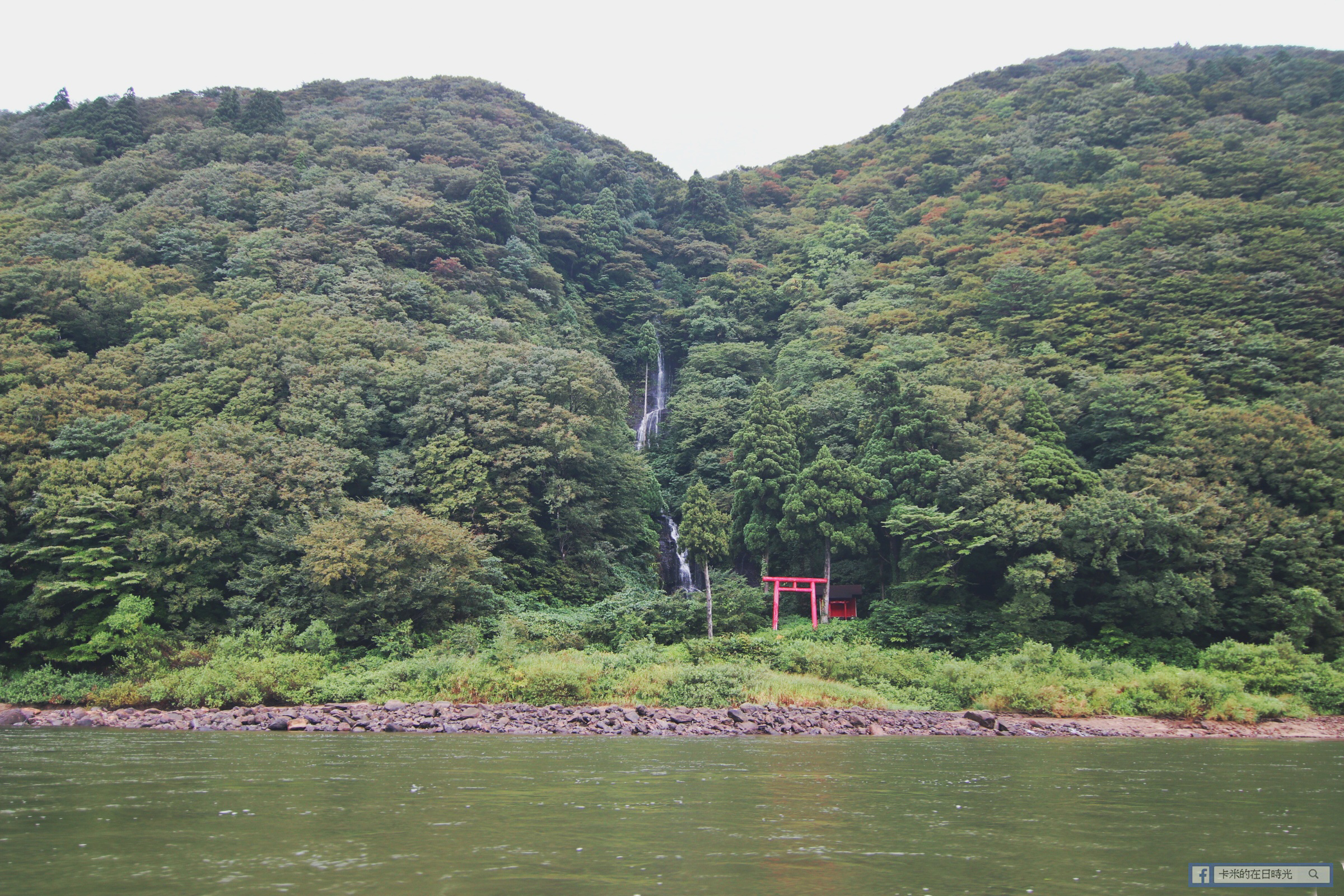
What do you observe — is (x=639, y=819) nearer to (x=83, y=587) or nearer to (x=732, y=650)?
(x=732, y=650)

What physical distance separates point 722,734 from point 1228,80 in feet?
272

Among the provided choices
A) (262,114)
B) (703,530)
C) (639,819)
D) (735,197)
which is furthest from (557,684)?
(735,197)

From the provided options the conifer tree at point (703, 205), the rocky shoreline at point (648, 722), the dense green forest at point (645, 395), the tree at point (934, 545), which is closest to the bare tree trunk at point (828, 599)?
the dense green forest at point (645, 395)

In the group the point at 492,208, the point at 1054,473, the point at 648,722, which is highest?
the point at 492,208

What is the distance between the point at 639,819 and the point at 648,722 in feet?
41.1

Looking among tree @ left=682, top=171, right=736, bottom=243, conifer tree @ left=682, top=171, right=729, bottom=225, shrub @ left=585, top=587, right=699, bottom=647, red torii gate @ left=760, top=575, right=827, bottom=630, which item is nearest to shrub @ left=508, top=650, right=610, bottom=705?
shrub @ left=585, top=587, right=699, bottom=647

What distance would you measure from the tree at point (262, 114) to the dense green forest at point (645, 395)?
391 mm

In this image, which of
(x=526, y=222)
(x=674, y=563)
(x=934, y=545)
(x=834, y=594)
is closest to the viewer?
(x=934, y=545)

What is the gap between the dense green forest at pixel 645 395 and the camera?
29.0 metres

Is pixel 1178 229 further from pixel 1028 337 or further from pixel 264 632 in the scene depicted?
pixel 264 632

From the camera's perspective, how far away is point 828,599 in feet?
117

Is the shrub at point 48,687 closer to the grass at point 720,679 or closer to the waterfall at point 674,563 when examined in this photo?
the grass at point 720,679

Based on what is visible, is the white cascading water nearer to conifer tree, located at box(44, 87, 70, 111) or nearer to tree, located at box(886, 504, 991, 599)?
tree, located at box(886, 504, 991, 599)

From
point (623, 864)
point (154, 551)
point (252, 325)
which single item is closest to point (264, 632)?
point (154, 551)
